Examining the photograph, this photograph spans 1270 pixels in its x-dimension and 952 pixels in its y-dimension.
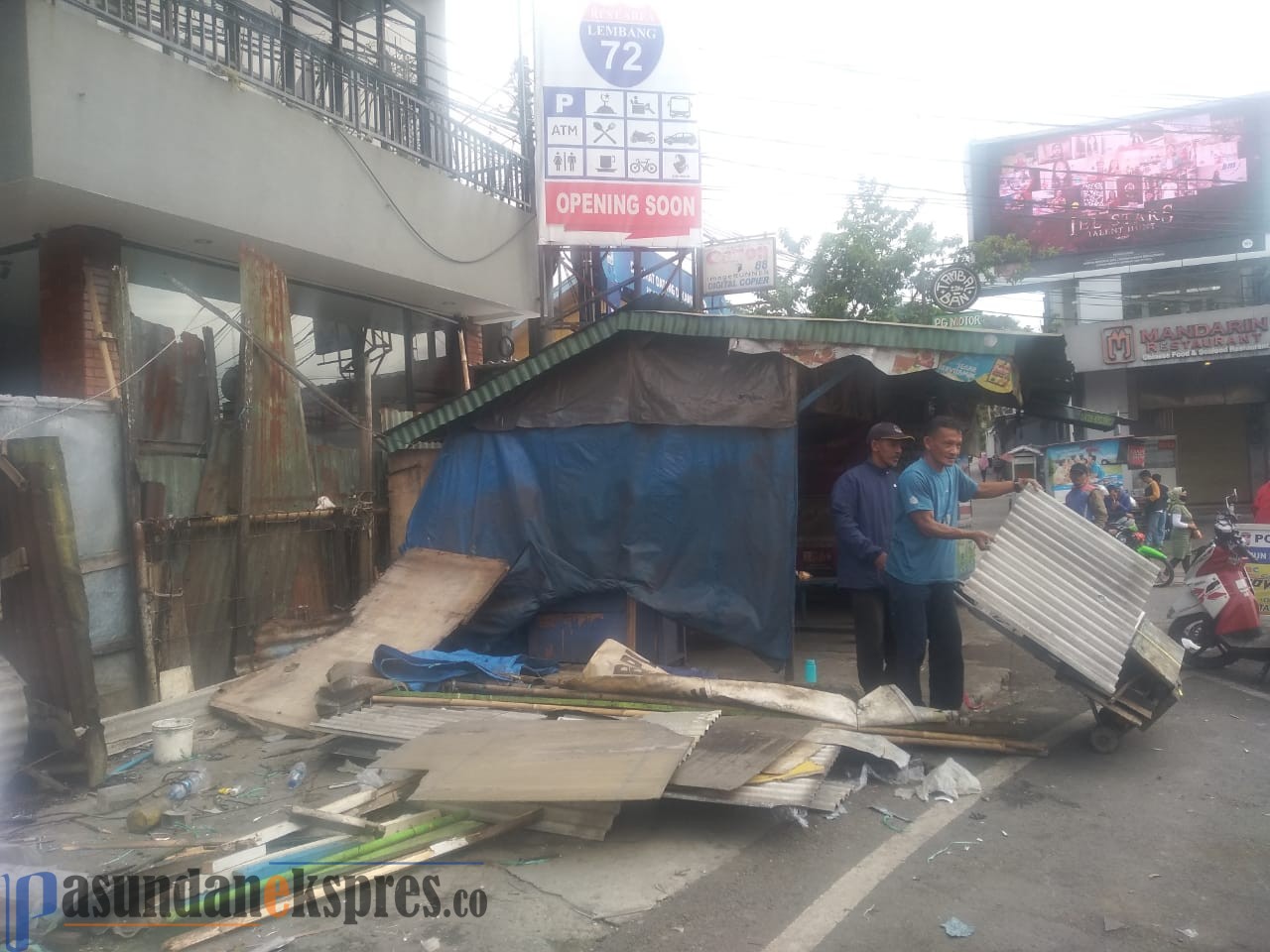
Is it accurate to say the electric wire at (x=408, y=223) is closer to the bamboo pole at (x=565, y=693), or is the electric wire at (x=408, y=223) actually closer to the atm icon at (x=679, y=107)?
the atm icon at (x=679, y=107)

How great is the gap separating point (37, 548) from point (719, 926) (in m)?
4.25

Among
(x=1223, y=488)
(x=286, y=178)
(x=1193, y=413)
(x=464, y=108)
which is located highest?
(x=464, y=108)

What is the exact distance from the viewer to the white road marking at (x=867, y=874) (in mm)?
3271

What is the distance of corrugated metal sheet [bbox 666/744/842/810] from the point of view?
4008 mm

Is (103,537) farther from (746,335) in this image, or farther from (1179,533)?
(1179,533)

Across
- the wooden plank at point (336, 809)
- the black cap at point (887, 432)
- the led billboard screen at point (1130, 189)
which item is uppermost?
the led billboard screen at point (1130, 189)

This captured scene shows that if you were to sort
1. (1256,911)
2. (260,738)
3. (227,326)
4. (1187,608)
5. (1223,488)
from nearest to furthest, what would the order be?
(1256,911)
(260,738)
(1187,608)
(227,326)
(1223,488)

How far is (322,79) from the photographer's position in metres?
9.14

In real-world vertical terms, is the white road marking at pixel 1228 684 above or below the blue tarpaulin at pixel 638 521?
below

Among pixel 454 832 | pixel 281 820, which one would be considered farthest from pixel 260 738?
pixel 454 832

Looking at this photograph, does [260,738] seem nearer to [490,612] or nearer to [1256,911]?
[490,612]

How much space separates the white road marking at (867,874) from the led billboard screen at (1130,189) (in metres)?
24.9

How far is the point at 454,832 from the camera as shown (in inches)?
159

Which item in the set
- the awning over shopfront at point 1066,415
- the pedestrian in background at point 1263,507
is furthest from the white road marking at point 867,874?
the awning over shopfront at point 1066,415
